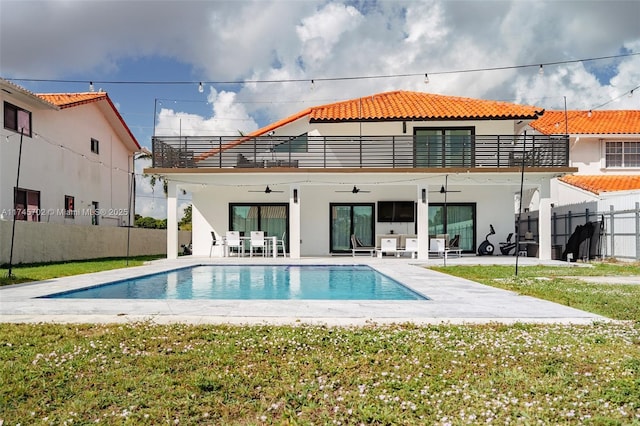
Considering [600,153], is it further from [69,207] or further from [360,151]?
[69,207]

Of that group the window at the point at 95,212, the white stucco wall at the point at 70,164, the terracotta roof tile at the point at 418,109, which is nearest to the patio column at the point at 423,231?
the terracotta roof tile at the point at 418,109

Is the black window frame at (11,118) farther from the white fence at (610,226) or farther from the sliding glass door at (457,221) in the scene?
the white fence at (610,226)

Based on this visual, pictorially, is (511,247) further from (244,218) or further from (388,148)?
(244,218)

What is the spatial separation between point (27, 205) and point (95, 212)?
5.68 meters

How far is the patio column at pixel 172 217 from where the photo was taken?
59.0 ft

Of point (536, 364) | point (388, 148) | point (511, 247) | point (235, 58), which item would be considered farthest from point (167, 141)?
point (536, 364)

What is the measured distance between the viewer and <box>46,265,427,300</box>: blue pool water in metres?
9.68

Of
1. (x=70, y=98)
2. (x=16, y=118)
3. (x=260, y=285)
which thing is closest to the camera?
(x=260, y=285)

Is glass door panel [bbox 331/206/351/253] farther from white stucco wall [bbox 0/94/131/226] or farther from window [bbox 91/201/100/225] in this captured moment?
window [bbox 91/201/100/225]

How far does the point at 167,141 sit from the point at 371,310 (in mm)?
13584

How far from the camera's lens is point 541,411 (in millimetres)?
3377

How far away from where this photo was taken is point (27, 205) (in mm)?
19016

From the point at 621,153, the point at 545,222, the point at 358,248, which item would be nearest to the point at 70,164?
the point at 358,248

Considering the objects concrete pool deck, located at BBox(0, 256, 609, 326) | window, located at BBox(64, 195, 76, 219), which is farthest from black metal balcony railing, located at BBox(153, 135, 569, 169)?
concrete pool deck, located at BBox(0, 256, 609, 326)
